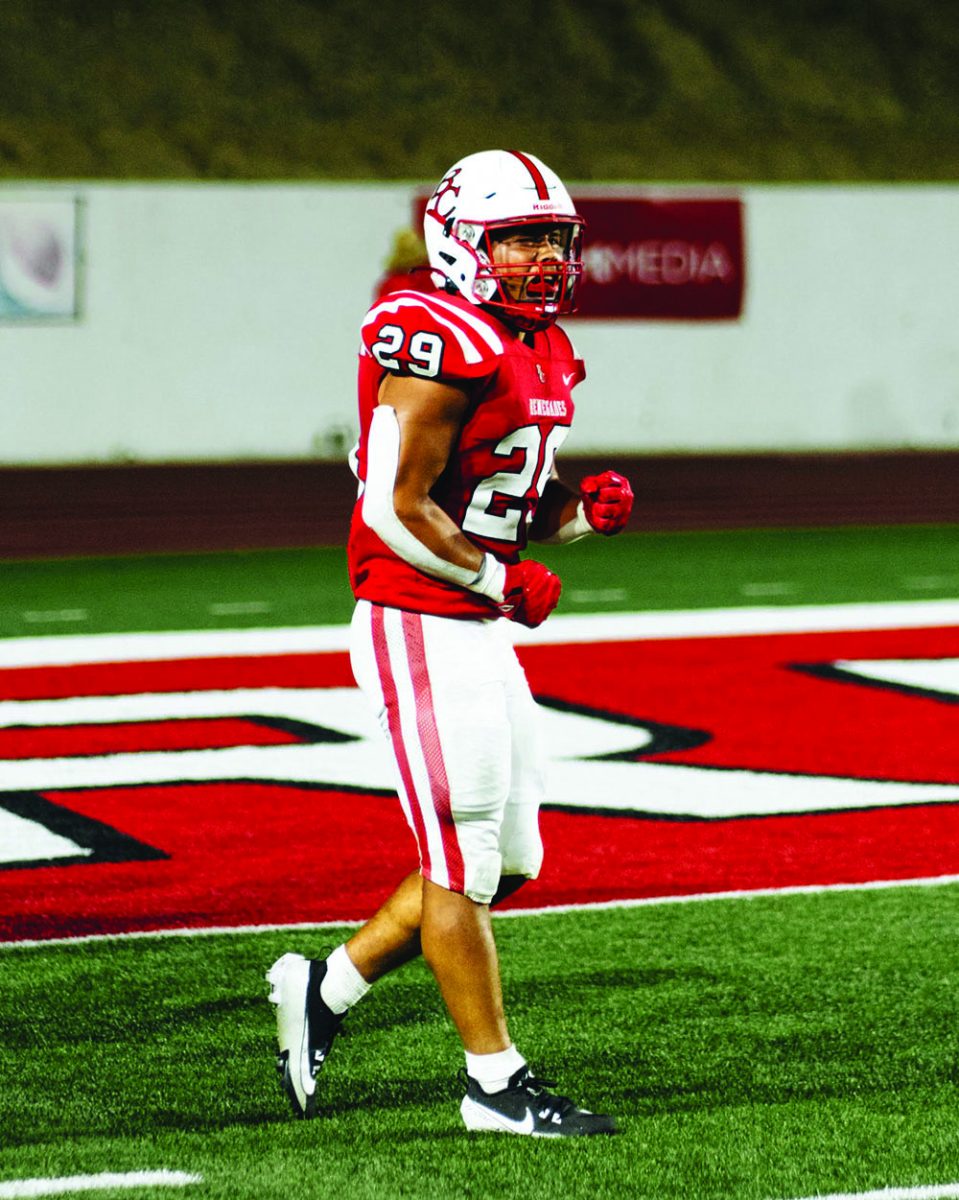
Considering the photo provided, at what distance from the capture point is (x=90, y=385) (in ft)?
59.3

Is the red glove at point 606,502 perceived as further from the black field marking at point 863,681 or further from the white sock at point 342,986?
the black field marking at point 863,681

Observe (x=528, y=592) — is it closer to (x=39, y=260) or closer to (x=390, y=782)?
(x=390, y=782)

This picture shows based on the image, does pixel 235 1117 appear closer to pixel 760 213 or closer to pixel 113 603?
pixel 113 603

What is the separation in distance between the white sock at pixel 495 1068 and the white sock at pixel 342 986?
0.94 feet

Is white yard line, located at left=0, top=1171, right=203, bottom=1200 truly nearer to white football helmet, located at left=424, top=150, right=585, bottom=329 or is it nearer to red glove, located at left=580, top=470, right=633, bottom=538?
red glove, located at left=580, top=470, right=633, bottom=538

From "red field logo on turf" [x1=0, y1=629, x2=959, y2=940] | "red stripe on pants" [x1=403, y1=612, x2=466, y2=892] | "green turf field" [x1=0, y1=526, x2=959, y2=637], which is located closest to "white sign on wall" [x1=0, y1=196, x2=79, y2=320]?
"green turf field" [x1=0, y1=526, x2=959, y2=637]

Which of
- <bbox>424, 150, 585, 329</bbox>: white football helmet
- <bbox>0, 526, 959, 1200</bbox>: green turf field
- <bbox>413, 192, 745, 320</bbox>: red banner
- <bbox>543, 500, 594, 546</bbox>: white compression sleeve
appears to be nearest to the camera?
<bbox>0, 526, 959, 1200</bbox>: green turf field

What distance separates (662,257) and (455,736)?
1604 centimetres

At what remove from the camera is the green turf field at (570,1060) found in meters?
3.39

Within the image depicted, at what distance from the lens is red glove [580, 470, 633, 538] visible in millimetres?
3824

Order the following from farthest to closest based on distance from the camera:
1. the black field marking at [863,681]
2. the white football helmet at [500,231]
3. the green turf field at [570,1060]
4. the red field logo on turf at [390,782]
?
the black field marking at [863,681], the red field logo on turf at [390,782], the white football helmet at [500,231], the green turf field at [570,1060]

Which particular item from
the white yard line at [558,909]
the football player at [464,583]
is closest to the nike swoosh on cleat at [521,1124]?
the football player at [464,583]

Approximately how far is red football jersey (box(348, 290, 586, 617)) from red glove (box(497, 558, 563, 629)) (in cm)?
→ 5

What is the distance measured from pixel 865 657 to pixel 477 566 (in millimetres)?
5422
